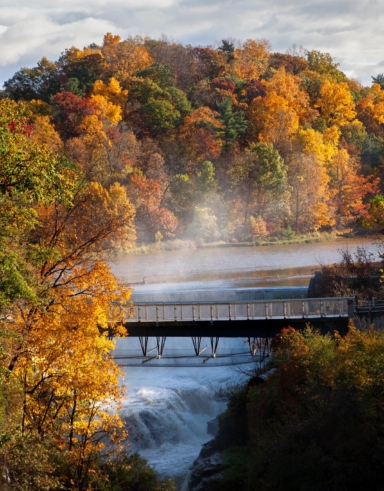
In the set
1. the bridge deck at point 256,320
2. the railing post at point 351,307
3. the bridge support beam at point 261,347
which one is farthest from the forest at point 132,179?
the bridge support beam at point 261,347

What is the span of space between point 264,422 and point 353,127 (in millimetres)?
74466

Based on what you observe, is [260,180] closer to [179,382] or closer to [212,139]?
[212,139]

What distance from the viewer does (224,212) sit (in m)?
76.2

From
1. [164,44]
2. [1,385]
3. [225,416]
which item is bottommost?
[225,416]

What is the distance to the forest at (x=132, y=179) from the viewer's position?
16047mm

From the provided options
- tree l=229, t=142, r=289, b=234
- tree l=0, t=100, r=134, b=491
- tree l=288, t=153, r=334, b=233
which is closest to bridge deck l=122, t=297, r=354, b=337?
tree l=0, t=100, r=134, b=491

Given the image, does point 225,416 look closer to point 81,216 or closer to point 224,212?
point 81,216

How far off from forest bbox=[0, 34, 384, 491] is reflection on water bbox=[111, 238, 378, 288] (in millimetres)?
4035

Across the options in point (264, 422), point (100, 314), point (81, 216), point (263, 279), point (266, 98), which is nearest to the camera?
point (100, 314)

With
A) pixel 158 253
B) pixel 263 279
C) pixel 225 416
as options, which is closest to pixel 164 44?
pixel 158 253

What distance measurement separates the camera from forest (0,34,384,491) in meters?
16.0

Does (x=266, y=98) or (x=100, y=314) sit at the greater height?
(x=266, y=98)

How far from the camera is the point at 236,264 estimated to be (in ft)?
196

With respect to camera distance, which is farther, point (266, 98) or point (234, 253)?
point (266, 98)
